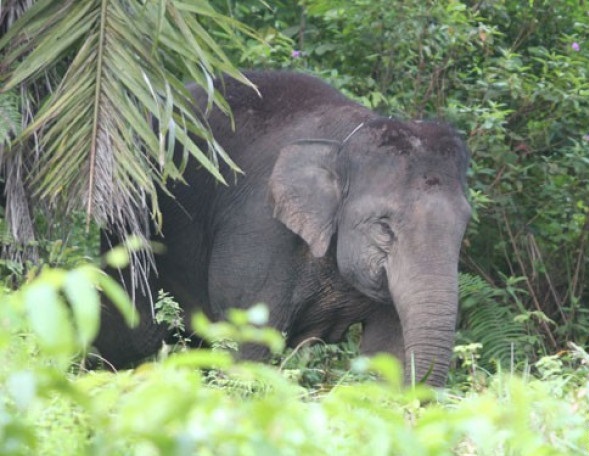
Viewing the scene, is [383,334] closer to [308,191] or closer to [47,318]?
[308,191]

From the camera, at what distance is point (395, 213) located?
7.52 metres

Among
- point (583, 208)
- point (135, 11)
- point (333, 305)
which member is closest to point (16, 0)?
point (135, 11)

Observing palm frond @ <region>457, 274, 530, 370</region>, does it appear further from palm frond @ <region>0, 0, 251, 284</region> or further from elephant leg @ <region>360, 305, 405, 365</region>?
palm frond @ <region>0, 0, 251, 284</region>

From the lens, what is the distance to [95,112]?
6.84 m

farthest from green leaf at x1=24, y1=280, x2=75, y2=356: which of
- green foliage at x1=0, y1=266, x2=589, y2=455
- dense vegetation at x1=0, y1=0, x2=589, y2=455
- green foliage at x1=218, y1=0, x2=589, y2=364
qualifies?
green foliage at x1=218, y1=0, x2=589, y2=364

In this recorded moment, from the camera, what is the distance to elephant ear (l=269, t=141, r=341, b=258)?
25.3 feet

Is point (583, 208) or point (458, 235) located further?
point (583, 208)

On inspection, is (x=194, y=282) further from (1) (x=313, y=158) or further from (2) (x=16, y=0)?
(2) (x=16, y=0)

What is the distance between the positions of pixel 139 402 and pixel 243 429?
32 centimetres

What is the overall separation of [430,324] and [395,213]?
26.4 inches

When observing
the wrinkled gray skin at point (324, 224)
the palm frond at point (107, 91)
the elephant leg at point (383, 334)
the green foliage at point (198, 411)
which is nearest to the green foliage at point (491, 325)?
the elephant leg at point (383, 334)

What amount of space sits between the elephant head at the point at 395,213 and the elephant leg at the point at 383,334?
333mm

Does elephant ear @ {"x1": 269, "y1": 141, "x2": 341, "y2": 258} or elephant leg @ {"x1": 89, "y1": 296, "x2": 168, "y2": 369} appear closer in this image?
Answer: elephant ear @ {"x1": 269, "y1": 141, "x2": 341, "y2": 258}

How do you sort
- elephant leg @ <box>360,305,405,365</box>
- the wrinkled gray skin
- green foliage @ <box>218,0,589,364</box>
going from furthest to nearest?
1. green foliage @ <box>218,0,589,364</box>
2. elephant leg @ <box>360,305,405,365</box>
3. the wrinkled gray skin
